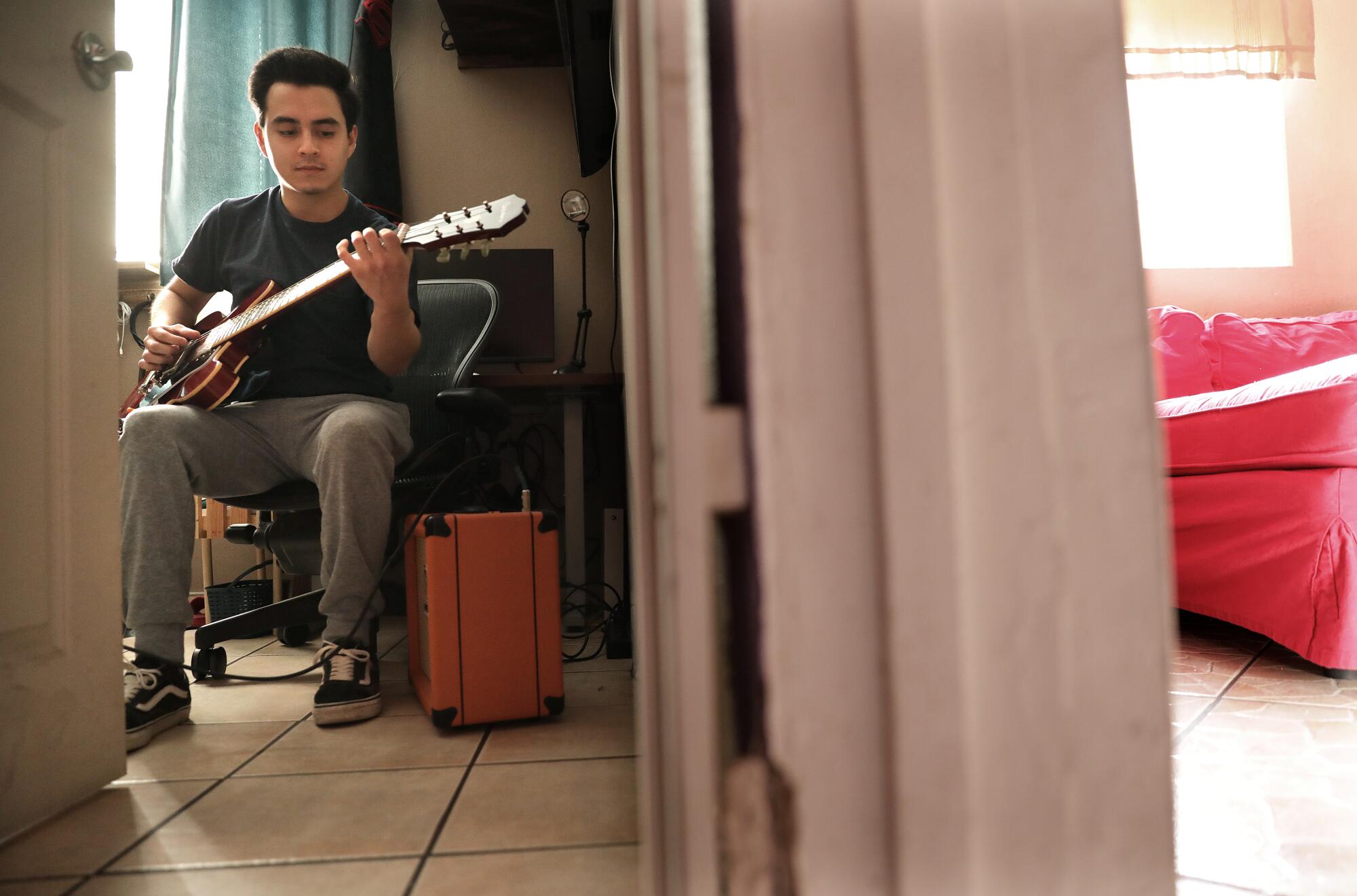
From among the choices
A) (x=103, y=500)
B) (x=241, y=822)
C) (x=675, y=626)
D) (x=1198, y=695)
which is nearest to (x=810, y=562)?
(x=675, y=626)

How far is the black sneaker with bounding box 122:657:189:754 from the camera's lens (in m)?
1.17

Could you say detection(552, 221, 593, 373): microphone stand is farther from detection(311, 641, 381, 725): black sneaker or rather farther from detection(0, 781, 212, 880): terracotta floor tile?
detection(0, 781, 212, 880): terracotta floor tile

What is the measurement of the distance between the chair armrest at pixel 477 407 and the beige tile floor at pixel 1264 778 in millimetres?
1175

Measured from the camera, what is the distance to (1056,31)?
0.44 m

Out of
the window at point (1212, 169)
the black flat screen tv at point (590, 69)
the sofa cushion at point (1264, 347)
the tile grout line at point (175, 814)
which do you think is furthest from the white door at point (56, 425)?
the window at point (1212, 169)

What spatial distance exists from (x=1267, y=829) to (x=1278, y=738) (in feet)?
1.08

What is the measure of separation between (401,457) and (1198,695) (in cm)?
138

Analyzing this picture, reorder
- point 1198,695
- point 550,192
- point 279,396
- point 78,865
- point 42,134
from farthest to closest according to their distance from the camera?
point 550,192, point 279,396, point 1198,695, point 42,134, point 78,865

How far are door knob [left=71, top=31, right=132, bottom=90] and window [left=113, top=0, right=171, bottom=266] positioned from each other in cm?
170

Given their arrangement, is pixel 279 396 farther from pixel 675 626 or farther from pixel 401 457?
pixel 675 626

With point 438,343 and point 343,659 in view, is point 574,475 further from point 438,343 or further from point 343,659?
point 343,659

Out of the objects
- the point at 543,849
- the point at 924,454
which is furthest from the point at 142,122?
the point at 924,454

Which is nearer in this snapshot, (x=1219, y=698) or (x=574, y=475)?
(x=1219, y=698)

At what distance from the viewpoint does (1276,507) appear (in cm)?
146
